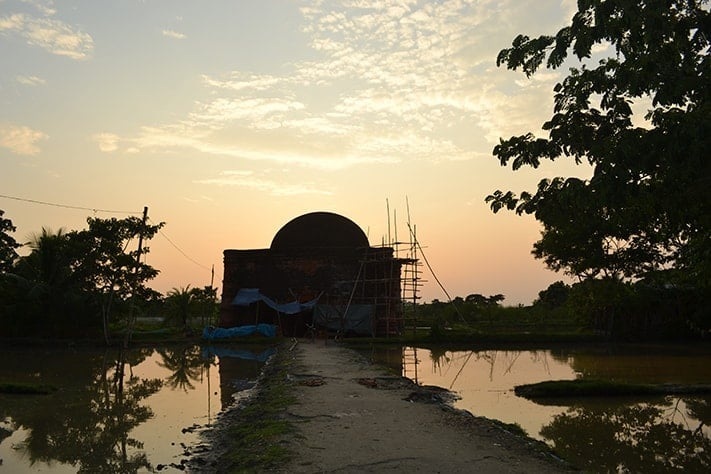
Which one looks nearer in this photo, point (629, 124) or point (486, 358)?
point (629, 124)

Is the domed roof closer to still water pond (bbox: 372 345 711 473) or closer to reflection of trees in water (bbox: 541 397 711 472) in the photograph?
still water pond (bbox: 372 345 711 473)

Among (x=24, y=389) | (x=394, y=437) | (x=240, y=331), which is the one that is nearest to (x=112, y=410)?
(x=24, y=389)

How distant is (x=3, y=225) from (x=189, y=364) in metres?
15.2

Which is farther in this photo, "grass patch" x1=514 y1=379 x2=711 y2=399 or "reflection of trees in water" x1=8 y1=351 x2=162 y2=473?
"grass patch" x1=514 y1=379 x2=711 y2=399

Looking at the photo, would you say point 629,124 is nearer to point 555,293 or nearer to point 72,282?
point 72,282

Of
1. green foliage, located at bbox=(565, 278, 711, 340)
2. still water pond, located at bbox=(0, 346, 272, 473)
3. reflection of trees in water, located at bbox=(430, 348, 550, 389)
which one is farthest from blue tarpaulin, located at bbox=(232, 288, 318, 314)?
green foliage, located at bbox=(565, 278, 711, 340)

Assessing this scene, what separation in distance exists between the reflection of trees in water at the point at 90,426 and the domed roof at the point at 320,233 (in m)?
19.5

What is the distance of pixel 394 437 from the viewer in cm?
762

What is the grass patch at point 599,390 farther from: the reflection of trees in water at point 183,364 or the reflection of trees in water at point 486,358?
the reflection of trees in water at point 183,364

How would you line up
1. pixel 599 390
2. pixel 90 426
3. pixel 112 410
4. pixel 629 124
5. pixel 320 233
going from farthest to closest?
pixel 320 233 < pixel 599 390 < pixel 112 410 < pixel 90 426 < pixel 629 124

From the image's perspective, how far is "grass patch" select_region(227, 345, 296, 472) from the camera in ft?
21.4

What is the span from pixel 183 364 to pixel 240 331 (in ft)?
32.8

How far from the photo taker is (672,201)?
6406 millimetres

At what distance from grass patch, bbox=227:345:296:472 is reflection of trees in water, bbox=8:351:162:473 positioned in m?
1.15
